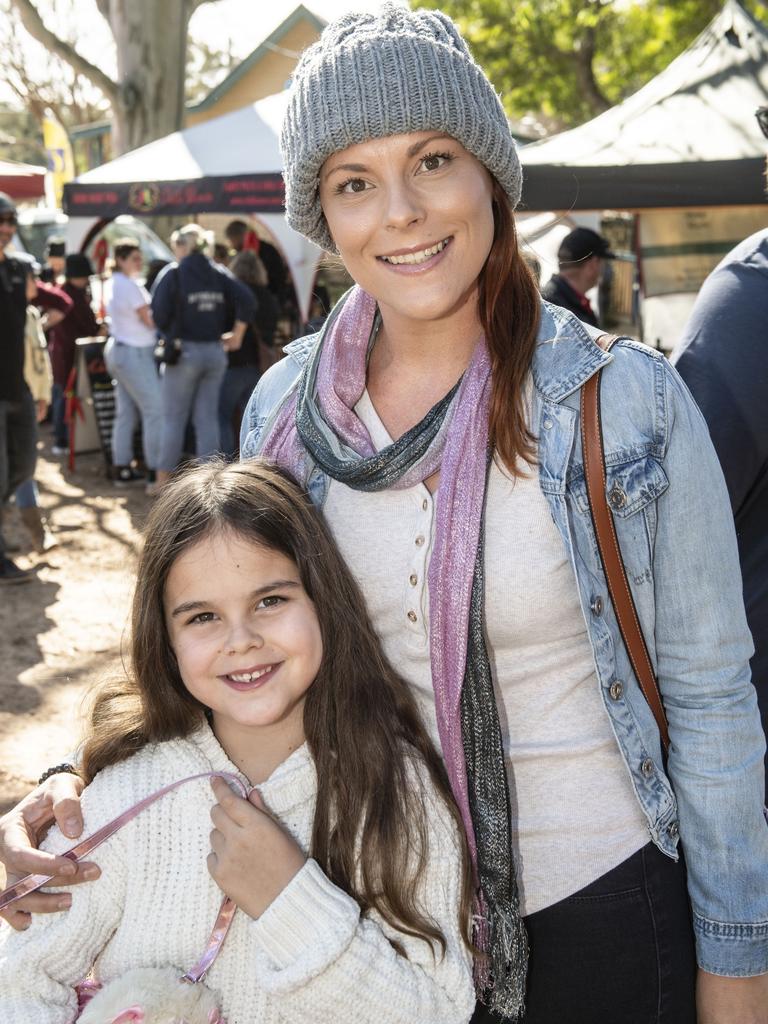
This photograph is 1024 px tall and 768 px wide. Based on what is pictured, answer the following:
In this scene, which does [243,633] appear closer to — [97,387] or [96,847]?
[96,847]

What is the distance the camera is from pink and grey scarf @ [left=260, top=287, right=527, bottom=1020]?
4.94 feet

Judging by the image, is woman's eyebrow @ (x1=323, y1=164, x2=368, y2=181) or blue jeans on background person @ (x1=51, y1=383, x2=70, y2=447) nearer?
woman's eyebrow @ (x1=323, y1=164, x2=368, y2=181)

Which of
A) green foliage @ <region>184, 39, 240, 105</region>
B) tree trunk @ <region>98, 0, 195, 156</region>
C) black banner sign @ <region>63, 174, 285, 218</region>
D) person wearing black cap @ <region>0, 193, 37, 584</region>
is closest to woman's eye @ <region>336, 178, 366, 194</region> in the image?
person wearing black cap @ <region>0, 193, 37, 584</region>

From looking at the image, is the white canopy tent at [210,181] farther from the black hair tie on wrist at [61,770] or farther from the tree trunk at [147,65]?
the black hair tie on wrist at [61,770]

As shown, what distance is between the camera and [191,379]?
8.65 metres

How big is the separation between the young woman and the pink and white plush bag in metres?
0.06

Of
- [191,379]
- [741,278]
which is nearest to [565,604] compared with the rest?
[741,278]

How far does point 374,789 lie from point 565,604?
0.39 m

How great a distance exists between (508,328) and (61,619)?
217 inches

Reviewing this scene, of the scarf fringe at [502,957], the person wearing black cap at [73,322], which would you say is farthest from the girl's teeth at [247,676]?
the person wearing black cap at [73,322]

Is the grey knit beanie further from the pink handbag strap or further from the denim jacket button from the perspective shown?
the pink handbag strap

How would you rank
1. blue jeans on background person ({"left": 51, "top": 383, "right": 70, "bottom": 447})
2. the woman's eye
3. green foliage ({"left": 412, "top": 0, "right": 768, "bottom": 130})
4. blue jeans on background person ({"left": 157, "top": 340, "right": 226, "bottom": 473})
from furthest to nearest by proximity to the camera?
green foliage ({"left": 412, "top": 0, "right": 768, "bottom": 130}) < blue jeans on background person ({"left": 51, "top": 383, "right": 70, "bottom": 447}) < blue jeans on background person ({"left": 157, "top": 340, "right": 226, "bottom": 473}) < the woman's eye

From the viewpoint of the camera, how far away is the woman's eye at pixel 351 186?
164 centimetres

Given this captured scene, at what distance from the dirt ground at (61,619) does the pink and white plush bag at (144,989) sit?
6.23 feet
